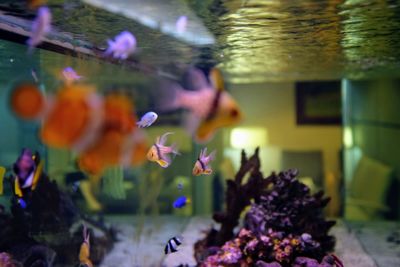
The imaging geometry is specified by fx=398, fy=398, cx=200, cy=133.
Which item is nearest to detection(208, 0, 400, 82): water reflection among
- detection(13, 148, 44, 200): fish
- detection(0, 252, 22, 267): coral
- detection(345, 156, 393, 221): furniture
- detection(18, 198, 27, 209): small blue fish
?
detection(13, 148, 44, 200): fish

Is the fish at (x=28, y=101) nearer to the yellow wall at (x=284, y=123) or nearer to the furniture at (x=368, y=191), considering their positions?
the furniture at (x=368, y=191)

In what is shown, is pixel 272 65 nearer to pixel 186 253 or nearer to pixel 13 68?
pixel 186 253

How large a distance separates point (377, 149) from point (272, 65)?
6.37m

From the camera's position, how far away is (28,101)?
1929 millimetres

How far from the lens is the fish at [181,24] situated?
520 cm

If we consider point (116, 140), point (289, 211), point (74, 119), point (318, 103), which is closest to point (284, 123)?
point (318, 103)

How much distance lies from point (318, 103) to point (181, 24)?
1099 cm

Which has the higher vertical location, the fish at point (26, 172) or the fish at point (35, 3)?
the fish at point (35, 3)

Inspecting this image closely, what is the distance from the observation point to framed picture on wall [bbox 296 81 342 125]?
1519 centimetres

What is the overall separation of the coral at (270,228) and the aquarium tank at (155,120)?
0.07 ft

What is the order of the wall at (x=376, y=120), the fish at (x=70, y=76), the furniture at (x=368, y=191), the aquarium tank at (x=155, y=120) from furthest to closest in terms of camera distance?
the wall at (x=376, y=120)
the furniture at (x=368, y=191)
the fish at (x=70, y=76)
the aquarium tank at (x=155, y=120)

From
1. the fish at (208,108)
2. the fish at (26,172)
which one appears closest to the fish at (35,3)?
the fish at (26,172)

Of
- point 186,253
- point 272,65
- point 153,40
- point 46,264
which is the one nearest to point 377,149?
point 272,65

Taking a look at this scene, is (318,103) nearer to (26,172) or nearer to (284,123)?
(284,123)
